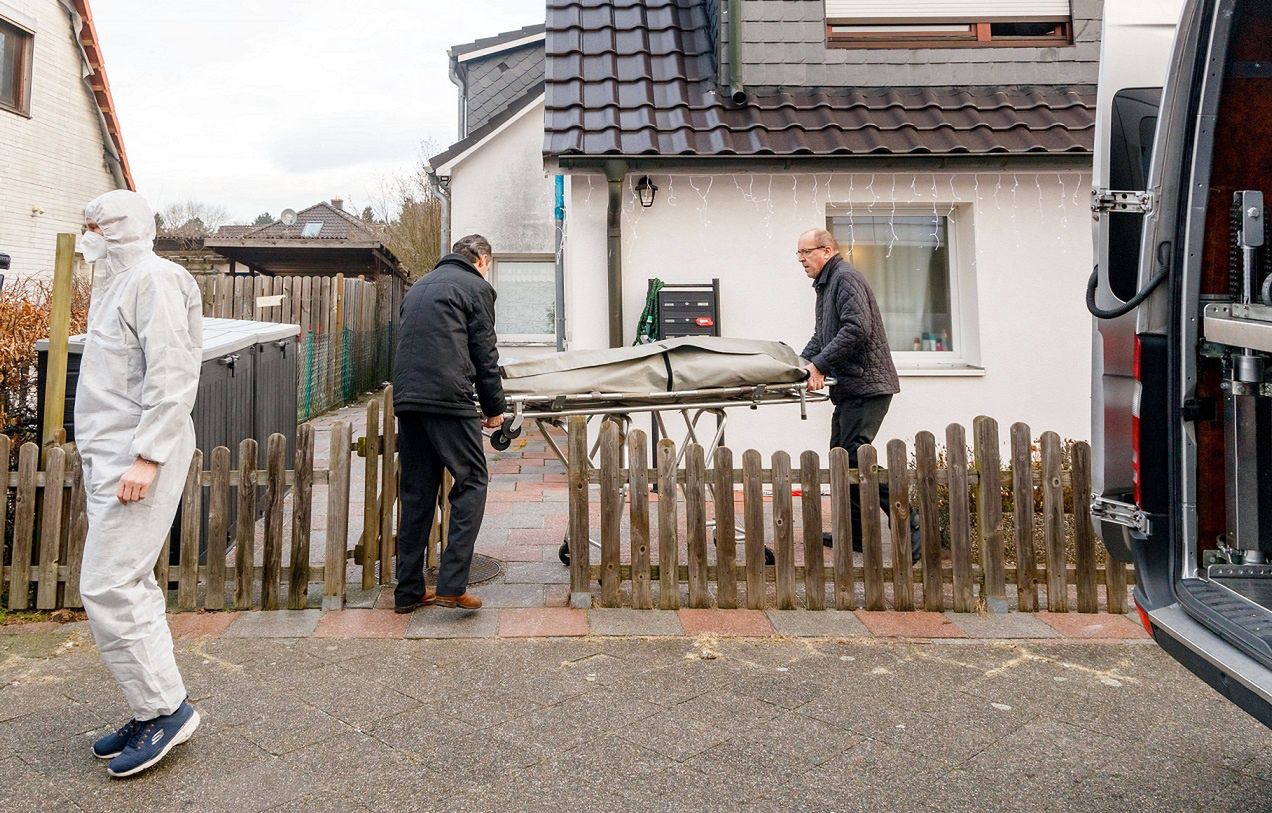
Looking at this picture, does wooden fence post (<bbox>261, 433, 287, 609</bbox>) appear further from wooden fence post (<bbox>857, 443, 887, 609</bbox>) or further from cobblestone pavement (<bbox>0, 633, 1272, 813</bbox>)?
wooden fence post (<bbox>857, 443, 887, 609</bbox>)

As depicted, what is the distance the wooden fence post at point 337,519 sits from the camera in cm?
419

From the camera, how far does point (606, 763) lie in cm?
274

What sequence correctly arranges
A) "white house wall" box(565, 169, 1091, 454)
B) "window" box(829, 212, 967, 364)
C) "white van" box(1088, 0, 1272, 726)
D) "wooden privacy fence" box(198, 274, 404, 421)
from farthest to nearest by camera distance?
"wooden privacy fence" box(198, 274, 404, 421) → "window" box(829, 212, 967, 364) → "white house wall" box(565, 169, 1091, 454) → "white van" box(1088, 0, 1272, 726)

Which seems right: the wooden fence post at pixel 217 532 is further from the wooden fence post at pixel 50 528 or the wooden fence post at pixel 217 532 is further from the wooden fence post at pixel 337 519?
the wooden fence post at pixel 50 528

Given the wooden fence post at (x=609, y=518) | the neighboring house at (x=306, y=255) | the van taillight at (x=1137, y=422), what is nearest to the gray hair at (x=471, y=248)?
the wooden fence post at (x=609, y=518)

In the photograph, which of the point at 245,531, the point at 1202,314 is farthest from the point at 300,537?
the point at 1202,314

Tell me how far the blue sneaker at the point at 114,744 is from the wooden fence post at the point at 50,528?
1.65 meters

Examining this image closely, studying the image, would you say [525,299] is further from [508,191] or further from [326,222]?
[326,222]

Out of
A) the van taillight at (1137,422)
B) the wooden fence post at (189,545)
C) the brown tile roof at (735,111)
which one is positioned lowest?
the wooden fence post at (189,545)

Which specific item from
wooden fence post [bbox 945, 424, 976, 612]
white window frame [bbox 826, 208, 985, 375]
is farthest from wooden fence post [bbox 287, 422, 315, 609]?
white window frame [bbox 826, 208, 985, 375]

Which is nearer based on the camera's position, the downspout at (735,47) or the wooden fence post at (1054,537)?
the wooden fence post at (1054,537)

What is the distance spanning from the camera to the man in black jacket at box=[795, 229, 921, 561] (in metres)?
4.98

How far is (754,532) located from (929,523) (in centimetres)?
86

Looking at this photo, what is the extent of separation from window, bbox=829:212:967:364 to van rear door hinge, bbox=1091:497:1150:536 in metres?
5.07
